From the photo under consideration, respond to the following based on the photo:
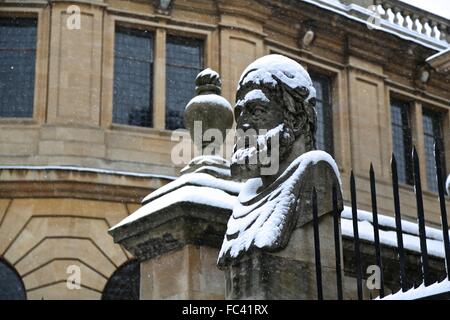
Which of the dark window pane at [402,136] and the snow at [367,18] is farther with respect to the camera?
the dark window pane at [402,136]

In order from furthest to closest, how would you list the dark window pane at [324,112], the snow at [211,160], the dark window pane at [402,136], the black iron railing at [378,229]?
the dark window pane at [402,136]
the dark window pane at [324,112]
the snow at [211,160]
the black iron railing at [378,229]

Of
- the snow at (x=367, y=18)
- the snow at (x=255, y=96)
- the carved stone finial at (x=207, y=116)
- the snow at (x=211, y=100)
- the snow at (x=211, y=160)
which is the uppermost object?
the snow at (x=367, y=18)

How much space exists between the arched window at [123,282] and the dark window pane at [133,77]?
3458 millimetres

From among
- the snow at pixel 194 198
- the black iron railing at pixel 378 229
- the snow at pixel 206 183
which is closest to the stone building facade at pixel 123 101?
the snow at pixel 206 183

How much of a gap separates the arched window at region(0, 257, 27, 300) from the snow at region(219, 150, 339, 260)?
16.0 m

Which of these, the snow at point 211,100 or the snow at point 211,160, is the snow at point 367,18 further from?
the snow at point 211,160

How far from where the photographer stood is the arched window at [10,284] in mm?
21031

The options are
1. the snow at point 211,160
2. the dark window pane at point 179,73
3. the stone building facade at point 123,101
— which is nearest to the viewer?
the snow at point 211,160

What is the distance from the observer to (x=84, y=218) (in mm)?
21578

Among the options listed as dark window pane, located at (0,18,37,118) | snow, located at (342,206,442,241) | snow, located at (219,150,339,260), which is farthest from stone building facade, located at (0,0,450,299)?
snow, located at (219,150,339,260)

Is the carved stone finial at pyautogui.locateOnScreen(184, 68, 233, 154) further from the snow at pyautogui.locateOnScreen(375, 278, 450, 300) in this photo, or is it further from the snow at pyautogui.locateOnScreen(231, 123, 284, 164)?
the snow at pyautogui.locateOnScreen(375, 278, 450, 300)

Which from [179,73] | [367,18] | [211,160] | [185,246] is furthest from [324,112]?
Result: [185,246]

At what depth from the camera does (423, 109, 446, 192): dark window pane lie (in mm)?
27891

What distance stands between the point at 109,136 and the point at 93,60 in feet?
6.21
